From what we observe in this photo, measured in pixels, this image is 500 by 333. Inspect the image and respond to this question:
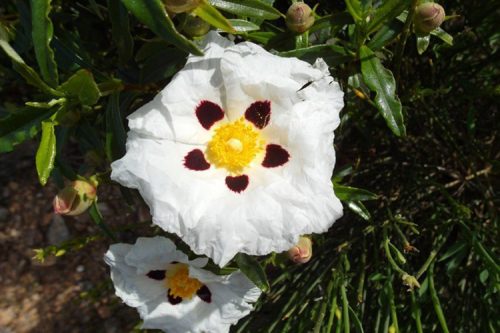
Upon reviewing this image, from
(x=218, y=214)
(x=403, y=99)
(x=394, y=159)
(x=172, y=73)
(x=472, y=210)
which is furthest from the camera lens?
(x=394, y=159)

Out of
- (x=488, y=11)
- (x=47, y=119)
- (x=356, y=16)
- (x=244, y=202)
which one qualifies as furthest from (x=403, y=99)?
(x=47, y=119)

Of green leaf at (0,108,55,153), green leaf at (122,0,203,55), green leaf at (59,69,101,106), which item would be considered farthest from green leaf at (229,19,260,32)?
green leaf at (0,108,55,153)

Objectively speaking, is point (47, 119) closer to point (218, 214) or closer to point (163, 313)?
point (218, 214)

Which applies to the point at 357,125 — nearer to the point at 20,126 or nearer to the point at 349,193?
the point at 349,193

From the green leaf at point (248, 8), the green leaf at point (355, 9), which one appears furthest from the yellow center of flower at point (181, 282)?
the green leaf at point (355, 9)

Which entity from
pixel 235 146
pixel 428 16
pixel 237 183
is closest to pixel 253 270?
pixel 237 183

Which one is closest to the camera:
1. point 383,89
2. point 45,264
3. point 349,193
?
point 383,89
